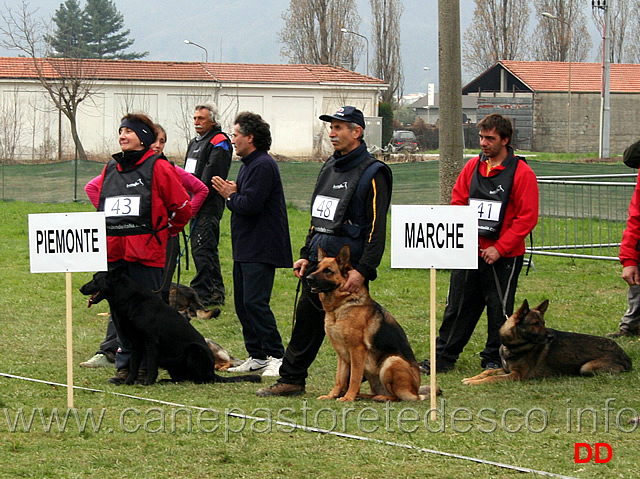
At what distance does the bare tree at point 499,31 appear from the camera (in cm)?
7112

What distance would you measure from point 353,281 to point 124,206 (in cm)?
197

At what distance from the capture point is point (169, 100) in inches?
1828

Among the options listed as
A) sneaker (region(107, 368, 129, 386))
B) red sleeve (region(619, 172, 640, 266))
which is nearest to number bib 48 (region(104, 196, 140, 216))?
sneaker (region(107, 368, 129, 386))

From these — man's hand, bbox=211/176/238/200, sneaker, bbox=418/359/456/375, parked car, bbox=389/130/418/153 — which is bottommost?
sneaker, bbox=418/359/456/375

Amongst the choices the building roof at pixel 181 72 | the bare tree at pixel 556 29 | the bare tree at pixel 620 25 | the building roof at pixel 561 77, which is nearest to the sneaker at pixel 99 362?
the building roof at pixel 181 72

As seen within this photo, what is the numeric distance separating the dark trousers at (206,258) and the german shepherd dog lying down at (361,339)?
419 cm

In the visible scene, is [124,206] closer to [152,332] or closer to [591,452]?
[152,332]

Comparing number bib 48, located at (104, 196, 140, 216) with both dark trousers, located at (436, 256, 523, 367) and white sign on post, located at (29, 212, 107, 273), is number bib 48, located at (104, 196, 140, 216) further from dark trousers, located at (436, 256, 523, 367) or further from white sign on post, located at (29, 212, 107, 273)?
dark trousers, located at (436, 256, 523, 367)

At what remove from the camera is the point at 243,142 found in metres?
7.60

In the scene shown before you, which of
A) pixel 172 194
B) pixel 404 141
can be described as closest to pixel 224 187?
pixel 172 194

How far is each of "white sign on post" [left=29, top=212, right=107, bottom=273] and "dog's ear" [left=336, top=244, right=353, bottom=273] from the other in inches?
63.2

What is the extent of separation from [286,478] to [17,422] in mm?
2090

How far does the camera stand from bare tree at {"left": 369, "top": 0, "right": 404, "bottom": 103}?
68375 millimetres

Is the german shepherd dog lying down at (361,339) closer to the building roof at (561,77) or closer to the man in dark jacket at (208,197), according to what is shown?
the man in dark jacket at (208,197)
